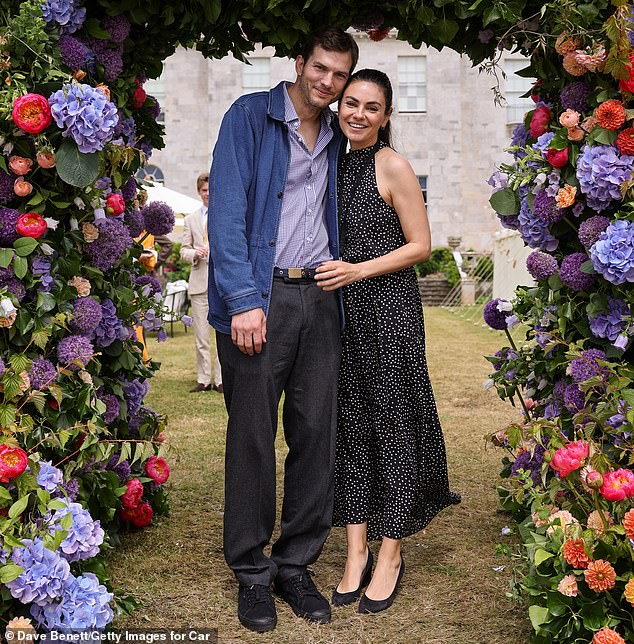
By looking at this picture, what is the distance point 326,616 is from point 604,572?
3.79 ft

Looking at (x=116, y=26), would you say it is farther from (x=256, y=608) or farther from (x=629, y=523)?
(x=629, y=523)

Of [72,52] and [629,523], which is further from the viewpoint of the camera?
[72,52]

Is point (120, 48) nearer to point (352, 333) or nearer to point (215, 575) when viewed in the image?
point (352, 333)

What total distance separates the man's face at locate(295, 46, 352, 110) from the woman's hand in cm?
64

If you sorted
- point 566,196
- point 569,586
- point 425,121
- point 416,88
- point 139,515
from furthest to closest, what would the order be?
point 416,88 < point 425,121 < point 139,515 < point 566,196 < point 569,586

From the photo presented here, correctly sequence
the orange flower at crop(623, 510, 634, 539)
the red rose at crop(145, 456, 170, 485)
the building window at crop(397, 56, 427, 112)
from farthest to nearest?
the building window at crop(397, 56, 427, 112) < the red rose at crop(145, 456, 170, 485) < the orange flower at crop(623, 510, 634, 539)

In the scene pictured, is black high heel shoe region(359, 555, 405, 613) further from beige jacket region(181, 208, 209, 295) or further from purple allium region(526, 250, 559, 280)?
beige jacket region(181, 208, 209, 295)

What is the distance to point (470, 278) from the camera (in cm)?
2092

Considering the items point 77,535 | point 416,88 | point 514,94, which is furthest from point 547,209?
A: point 514,94

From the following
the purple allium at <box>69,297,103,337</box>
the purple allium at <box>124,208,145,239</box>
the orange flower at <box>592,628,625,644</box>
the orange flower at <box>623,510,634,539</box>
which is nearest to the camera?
the orange flower at <box>592,628,625,644</box>

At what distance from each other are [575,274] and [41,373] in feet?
6.49

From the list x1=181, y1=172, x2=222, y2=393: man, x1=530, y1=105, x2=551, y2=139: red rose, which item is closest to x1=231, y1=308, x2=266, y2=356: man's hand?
x1=530, y1=105, x2=551, y2=139: red rose

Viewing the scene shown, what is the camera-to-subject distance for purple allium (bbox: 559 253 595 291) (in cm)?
321

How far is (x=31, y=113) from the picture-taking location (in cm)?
307
